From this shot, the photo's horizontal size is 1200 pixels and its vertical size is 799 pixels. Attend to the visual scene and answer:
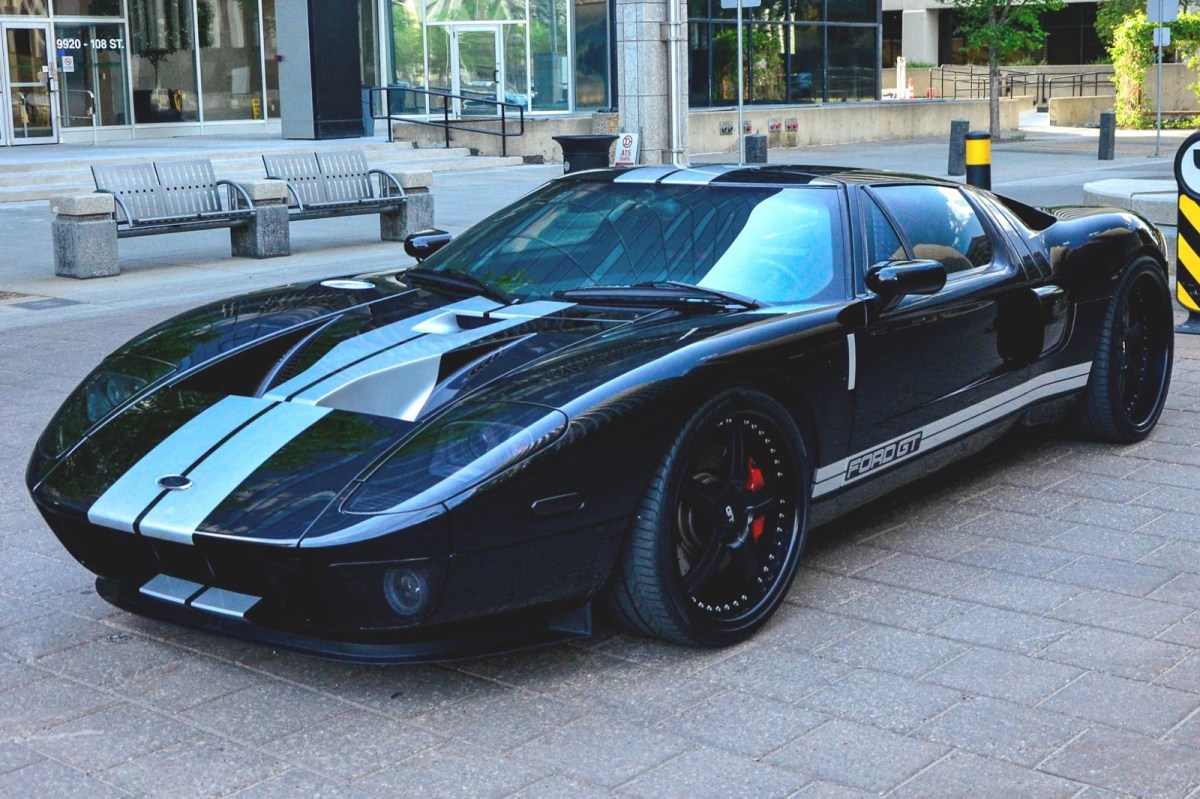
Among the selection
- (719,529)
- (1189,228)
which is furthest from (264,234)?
(719,529)

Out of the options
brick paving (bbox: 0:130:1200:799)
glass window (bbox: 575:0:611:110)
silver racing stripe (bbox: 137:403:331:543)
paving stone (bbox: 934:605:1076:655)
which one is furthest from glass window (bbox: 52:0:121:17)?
paving stone (bbox: 934:605:1076:655)

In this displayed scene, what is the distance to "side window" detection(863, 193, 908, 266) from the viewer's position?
16.8ft

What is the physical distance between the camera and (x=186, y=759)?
354 cm

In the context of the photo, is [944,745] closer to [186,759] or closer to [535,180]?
[186,759]

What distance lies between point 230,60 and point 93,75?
341 cm

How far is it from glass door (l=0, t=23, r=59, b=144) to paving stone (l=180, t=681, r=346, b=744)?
86.3 feet

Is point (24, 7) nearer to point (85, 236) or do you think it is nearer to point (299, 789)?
point (85, 236)

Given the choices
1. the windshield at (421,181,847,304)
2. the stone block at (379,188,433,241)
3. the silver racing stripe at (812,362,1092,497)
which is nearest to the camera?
the silver racing stripe at (812,362,1092,497)

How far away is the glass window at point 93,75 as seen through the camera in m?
29.3

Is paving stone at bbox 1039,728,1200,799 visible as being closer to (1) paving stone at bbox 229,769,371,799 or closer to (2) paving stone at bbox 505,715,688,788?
(2) paving stone at bbox 505,715,688,788

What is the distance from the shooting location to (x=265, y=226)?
46.7ft

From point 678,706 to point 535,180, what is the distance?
66.2 feet

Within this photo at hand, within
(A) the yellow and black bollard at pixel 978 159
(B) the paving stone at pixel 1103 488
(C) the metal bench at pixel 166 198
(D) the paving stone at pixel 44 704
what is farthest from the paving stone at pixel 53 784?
(A) the yellow and black bollard at pixel 978 159

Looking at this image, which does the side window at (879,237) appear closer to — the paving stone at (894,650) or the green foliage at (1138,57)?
the paving stone at (894,650)
